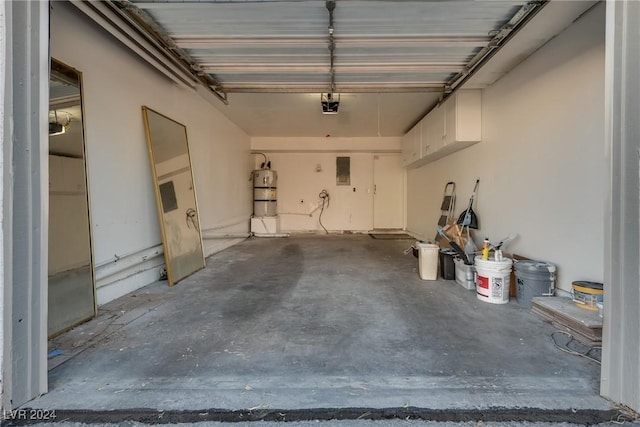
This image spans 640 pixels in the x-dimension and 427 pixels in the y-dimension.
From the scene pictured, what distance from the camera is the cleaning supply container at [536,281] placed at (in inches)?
89.0

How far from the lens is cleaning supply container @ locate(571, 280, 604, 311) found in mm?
1854

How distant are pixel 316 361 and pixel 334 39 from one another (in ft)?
8.03

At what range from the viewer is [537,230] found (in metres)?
2.54

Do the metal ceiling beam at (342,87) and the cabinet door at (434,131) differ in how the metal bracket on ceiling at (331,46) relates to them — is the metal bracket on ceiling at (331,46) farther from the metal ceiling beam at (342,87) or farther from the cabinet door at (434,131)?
the cabinet door at (434,131)

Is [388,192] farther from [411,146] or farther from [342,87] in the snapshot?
[342,87]

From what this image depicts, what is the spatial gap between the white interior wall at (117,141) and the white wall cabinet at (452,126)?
3476 mm

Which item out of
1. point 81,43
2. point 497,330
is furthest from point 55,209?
point 497,330

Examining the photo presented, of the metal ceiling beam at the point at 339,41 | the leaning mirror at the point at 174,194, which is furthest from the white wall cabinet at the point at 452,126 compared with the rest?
the leaning mirror at the point at 174,194

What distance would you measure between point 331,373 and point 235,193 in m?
4.76

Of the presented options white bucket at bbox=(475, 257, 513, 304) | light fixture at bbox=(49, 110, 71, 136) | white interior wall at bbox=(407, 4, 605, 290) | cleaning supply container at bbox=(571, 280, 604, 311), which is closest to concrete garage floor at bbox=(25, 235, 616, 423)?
white bucket at bbox=(475, 257, 513, 304)

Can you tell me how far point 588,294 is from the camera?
190 centimetres

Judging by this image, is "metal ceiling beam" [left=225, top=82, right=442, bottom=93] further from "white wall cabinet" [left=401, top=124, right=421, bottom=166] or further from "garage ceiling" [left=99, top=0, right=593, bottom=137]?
"white wall cabinet" [left=401, top=124, right=421, bottom=166]

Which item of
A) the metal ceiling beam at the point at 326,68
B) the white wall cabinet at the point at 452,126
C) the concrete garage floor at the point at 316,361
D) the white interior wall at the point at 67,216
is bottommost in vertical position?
the concrete garage floor at the point at 316,361

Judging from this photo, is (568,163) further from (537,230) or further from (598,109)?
(537,230)
